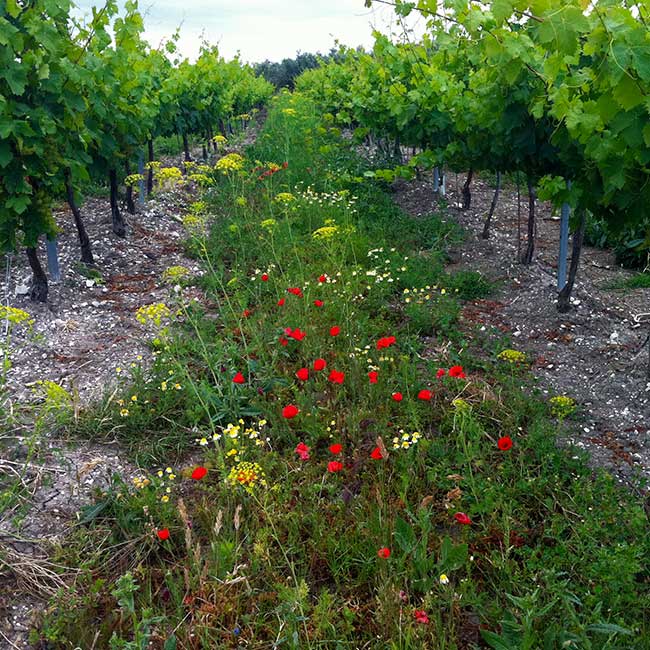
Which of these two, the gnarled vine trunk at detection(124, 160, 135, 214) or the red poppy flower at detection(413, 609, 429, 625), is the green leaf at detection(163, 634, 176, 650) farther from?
the gnarled vine trunk at detection(124, 160, 135, 214)

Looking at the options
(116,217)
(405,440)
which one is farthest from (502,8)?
(116,217)

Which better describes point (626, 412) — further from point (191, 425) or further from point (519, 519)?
point (191, 425)

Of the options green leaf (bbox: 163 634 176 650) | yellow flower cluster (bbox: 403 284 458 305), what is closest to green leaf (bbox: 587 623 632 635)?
green leaf (bbox: 163 634 176 650)

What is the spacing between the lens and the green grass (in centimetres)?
222

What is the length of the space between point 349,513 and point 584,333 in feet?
8.96

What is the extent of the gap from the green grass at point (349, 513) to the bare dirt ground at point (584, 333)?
0.84 ft

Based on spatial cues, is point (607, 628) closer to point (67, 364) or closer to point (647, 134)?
point (647, 134)

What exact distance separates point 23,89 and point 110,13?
1473mm

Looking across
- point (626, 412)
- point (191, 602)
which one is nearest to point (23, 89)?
point (191, 602)

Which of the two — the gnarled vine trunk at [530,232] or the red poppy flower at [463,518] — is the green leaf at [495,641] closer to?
the red poppy flower at [463,518]

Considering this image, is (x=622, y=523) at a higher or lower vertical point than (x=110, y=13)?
lower

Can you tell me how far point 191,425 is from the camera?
3545mm

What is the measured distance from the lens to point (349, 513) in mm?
2770

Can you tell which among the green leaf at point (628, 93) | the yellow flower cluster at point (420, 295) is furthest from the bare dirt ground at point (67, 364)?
the green leaf at point (628, 93)
